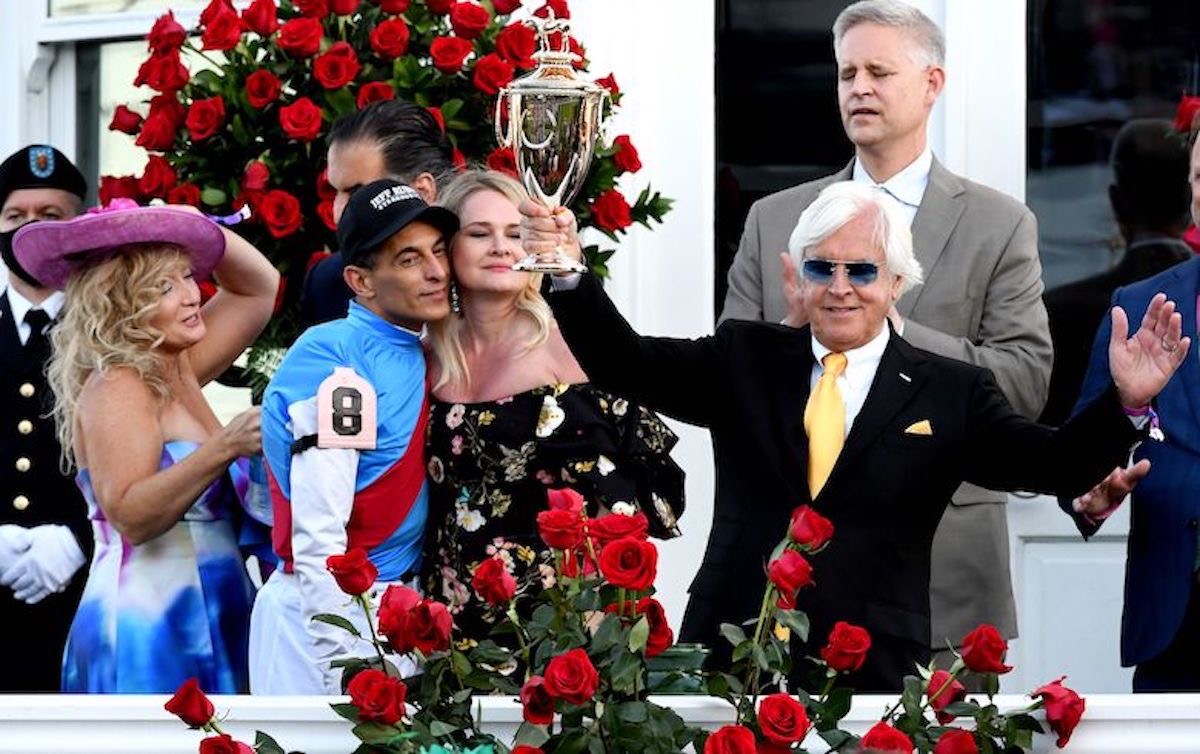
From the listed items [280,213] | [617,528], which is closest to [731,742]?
[617,528]

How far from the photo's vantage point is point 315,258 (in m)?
4.41

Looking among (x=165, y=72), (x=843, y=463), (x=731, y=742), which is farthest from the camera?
(x=165, y=72)

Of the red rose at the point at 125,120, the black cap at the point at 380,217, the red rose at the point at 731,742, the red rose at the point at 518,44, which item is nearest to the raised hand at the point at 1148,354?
the red rose at the point at 731,742

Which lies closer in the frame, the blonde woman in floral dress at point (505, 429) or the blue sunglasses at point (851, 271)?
the blue sunglasses at point (851, 271)

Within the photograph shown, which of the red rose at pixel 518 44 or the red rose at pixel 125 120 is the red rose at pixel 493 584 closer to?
the red rose at pixel 518 44

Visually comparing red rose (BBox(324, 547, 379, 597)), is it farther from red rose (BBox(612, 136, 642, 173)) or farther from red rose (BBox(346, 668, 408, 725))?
red rose (BBox(612, 136, 642, 173))

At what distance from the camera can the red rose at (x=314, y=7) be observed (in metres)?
4.56

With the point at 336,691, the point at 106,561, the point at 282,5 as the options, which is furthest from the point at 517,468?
the point at 282,5

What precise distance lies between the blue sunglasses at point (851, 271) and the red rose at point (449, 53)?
125 centimetres

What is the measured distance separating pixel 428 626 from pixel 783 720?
16.3 inches

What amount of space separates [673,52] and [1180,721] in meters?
3.15

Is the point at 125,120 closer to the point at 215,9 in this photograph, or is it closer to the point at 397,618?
the point at 215,9

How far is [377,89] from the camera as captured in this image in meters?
4.46

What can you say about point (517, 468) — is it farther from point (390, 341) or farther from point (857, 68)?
point (857, 68)
